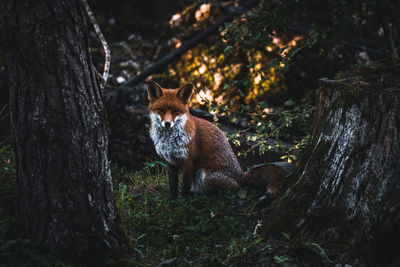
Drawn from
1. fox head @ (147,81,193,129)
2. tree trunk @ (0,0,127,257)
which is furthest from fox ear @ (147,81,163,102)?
tree trunk @ (0,0,127,257)

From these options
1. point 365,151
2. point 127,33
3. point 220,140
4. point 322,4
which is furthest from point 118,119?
point 322,4

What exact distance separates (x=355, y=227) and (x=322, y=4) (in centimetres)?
645

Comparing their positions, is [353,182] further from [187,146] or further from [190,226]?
[187,146]

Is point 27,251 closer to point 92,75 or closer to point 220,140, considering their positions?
point 92,75

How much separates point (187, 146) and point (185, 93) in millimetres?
696

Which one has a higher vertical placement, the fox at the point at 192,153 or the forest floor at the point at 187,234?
the fox at the point at 192,153

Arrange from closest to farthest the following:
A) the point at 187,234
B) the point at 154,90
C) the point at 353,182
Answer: the point at 353,182, the point at 187,234, the point at 154,90

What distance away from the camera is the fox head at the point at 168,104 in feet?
14.5

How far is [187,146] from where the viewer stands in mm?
4566

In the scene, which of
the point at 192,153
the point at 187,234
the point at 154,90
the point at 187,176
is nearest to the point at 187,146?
the point at 192,153

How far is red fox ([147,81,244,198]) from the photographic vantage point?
4508 mm

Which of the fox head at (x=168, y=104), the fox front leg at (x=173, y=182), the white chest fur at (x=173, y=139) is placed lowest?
the fox front leg at (x=173, y=182)

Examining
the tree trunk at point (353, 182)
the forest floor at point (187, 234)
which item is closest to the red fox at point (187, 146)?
the forest floor at point (187, 234)

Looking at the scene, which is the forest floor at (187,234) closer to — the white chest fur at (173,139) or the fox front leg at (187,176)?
the fox front leg at (187,176)
